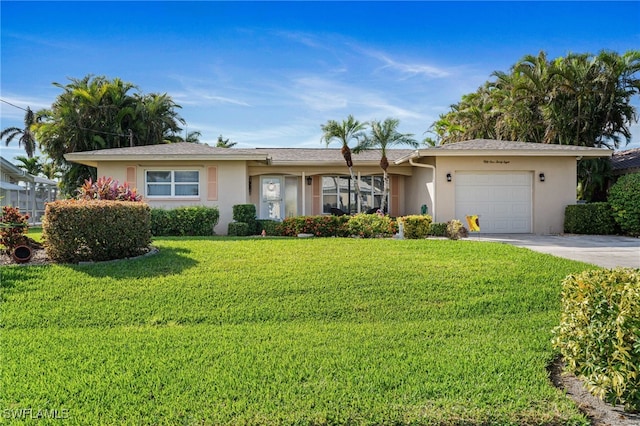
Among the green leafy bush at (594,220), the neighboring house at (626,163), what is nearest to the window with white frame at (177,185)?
the green leafy bush at (594,220)

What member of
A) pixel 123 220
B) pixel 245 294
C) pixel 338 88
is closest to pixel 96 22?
pixel 123 220

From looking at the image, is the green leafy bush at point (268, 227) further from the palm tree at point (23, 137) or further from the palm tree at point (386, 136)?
the palm tree at point (23, 137)

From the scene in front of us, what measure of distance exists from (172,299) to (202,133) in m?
32.8

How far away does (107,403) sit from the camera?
11.3ft

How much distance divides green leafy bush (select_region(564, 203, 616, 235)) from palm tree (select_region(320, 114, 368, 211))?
8.53m

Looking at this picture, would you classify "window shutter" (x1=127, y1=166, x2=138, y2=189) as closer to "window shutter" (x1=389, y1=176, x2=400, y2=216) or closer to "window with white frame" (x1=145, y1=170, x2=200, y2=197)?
"window with white frame" (x1=145, y1=170, x2=200, y2=197)

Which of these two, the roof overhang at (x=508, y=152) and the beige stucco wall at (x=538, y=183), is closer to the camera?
the roof overhang at (x=508, y=152)

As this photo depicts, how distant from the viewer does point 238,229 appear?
14.9 meters

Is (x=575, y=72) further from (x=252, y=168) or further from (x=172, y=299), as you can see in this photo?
(x=172, y=299)

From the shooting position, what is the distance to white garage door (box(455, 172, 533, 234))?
15422 mm

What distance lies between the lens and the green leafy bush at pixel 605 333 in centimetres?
348

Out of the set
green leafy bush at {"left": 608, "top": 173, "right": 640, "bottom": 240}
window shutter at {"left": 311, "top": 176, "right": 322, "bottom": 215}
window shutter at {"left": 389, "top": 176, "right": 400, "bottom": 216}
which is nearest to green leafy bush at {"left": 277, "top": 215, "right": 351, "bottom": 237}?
window shutter at {"left": 311, "top": 176, "right": 322, "bottom": 215}

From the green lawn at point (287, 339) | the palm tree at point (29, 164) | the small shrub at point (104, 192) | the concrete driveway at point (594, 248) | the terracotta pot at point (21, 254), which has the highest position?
the palm tree at point (29, 164)

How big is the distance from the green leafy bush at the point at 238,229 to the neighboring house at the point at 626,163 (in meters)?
16.3
